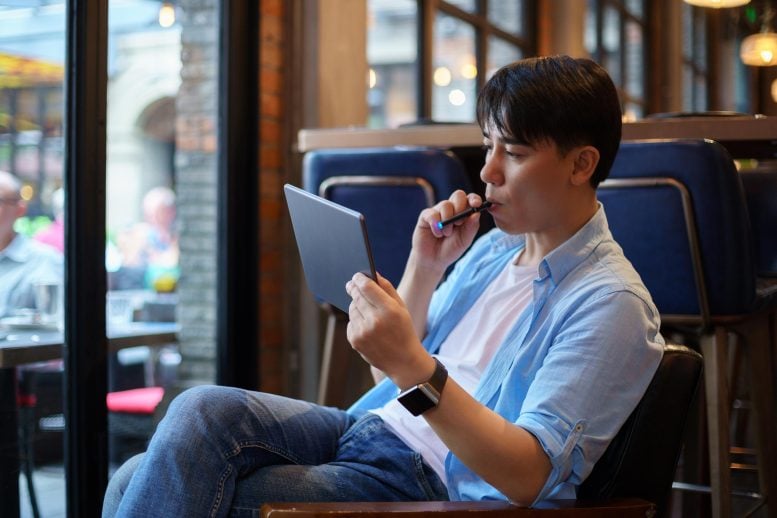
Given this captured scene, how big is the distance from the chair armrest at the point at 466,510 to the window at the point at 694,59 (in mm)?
8588

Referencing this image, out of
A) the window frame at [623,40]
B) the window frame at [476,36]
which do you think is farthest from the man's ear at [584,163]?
the window frame at [623,40]

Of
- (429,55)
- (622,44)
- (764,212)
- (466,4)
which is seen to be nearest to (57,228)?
(764,212)

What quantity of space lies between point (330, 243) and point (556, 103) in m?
0.35

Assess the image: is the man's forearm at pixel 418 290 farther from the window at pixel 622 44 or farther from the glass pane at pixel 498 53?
the window at pixel 622 44

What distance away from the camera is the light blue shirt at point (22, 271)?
2.11m

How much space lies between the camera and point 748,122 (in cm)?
200

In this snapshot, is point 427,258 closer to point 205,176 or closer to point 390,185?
point 390,185

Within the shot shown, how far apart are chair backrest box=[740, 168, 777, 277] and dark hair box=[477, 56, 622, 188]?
46.3 inches

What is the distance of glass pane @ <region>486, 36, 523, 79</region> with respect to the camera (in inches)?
205

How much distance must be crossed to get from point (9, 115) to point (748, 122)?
162 cm

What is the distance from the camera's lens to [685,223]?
72.2 inches

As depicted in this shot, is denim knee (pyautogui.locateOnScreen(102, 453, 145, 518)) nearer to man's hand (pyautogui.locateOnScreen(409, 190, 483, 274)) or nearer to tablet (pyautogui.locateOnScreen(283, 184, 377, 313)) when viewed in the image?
tablet (pyautogui.locateOnScreen(283, 184, 377, 313))

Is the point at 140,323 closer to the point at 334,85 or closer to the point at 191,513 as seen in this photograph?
the point at 334,85

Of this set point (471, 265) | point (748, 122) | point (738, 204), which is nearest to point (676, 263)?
point (738, 204)
